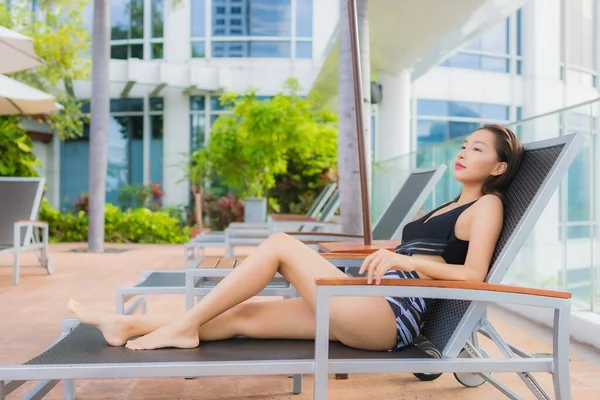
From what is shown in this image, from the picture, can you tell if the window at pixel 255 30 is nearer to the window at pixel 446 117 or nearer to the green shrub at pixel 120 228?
the window at pixel 446 117

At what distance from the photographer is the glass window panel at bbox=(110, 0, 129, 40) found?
712 inches

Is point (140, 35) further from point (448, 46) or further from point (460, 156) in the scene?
point (460, 156)

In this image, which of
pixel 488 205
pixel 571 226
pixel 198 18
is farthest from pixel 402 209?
pixel 198 18

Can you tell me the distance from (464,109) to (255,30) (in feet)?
18.7

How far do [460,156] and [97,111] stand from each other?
8.79 metres

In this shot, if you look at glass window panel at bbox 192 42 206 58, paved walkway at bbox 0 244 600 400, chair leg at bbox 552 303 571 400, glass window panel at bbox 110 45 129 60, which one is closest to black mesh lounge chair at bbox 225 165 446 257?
paved walkway at bbox 0 244 600 400

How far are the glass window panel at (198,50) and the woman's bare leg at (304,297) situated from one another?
16231mm

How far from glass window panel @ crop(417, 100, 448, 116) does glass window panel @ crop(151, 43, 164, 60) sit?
6748mm

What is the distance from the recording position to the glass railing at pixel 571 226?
164 inches

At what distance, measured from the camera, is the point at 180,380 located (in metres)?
3.24

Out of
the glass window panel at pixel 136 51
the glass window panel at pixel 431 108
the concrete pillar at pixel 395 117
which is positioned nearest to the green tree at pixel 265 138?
the concrete pillar at pixel 395 117

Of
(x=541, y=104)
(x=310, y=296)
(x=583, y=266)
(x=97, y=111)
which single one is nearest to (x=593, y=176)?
(x=583, y=266)

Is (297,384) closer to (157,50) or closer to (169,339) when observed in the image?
(169,339)

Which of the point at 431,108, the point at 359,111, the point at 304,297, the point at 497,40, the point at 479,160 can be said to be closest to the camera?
the point at 304,297
